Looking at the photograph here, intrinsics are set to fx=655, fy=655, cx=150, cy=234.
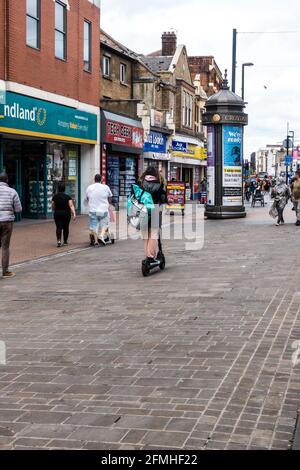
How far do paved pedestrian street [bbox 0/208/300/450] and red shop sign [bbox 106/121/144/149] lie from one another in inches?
698

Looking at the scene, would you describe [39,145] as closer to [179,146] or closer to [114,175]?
[114,175]

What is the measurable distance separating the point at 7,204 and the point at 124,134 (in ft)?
64.3

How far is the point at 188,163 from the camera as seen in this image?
47.4 metres

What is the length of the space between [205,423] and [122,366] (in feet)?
5.06

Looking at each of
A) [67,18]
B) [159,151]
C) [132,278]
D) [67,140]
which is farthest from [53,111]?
[159,151]

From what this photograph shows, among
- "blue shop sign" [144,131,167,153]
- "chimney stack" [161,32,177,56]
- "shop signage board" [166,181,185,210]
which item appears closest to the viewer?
"shop signage board" [166,181,185,210]

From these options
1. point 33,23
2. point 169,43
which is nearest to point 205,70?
point 169,43

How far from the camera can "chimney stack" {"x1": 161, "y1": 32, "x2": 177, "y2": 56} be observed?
1914 inches

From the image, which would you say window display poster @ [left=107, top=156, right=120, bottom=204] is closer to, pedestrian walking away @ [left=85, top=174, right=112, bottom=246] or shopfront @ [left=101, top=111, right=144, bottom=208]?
shopfront @ [left=101, top=111, right=144, bottom=208]

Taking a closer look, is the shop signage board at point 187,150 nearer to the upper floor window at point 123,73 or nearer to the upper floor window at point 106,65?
the upper floor window at point 123,73

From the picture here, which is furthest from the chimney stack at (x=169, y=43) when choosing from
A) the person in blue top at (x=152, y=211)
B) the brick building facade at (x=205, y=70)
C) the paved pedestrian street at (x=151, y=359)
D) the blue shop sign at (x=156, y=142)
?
the paved pedestrian street at (x=151, y=359)

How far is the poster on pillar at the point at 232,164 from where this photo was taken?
958 inches

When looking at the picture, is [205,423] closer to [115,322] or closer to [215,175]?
[115,322]

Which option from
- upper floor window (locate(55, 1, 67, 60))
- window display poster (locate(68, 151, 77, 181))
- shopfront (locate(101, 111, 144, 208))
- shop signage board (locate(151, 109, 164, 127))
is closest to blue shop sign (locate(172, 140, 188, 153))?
shop signage board (locate(151, 109, 164, 127))
